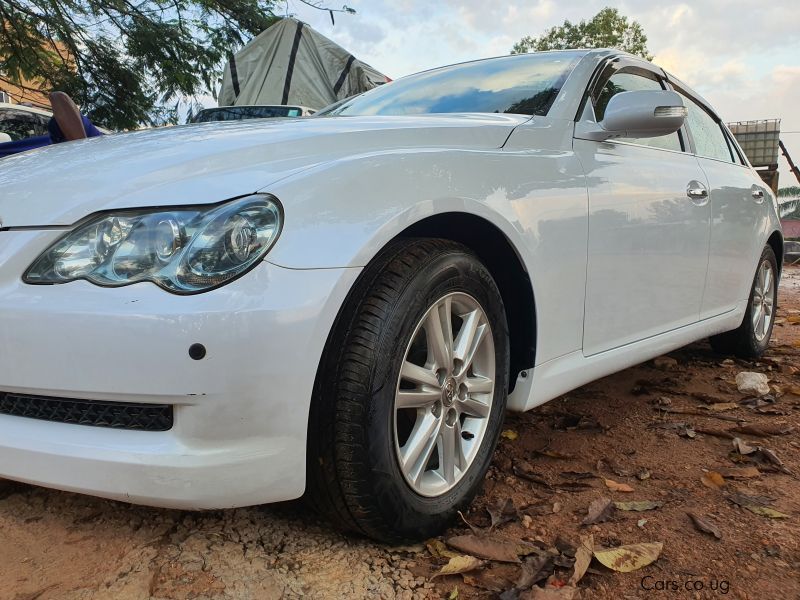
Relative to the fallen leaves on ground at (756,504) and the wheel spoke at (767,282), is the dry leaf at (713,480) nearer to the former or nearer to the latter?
the fallen leaves on ground at (756,504)

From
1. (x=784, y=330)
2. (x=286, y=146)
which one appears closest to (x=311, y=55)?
(x=784, y=330)

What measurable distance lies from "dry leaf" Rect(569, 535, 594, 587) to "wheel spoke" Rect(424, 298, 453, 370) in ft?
1.93

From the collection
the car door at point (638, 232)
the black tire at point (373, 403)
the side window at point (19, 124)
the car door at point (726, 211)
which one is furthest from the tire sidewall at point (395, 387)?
the side window at point (19, 124)

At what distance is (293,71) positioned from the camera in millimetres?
9039

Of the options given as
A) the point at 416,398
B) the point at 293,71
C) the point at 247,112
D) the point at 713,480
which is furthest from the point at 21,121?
the point at 713,480

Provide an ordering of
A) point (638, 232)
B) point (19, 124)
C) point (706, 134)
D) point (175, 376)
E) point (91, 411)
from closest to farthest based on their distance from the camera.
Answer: point (175, 376)
point (91, 411)
point (638, 232)
point (706, 134)
point (19, 124)

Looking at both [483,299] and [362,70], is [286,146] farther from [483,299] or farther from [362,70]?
[362,70]

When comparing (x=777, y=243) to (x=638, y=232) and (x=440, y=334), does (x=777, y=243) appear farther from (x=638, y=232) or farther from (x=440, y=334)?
(x=440, y=334)

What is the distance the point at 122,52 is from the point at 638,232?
8.60 meters

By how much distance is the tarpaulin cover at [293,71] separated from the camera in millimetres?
9016

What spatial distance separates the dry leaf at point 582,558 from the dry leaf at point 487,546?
0.15m

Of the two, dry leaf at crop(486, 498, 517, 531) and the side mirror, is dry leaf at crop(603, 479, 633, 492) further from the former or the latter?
the side mirror

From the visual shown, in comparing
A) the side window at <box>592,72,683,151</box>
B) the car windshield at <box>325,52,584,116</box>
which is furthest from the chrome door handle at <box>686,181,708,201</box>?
the car windshield at <box>325,52,584,116</box>

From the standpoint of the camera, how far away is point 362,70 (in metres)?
9.27
